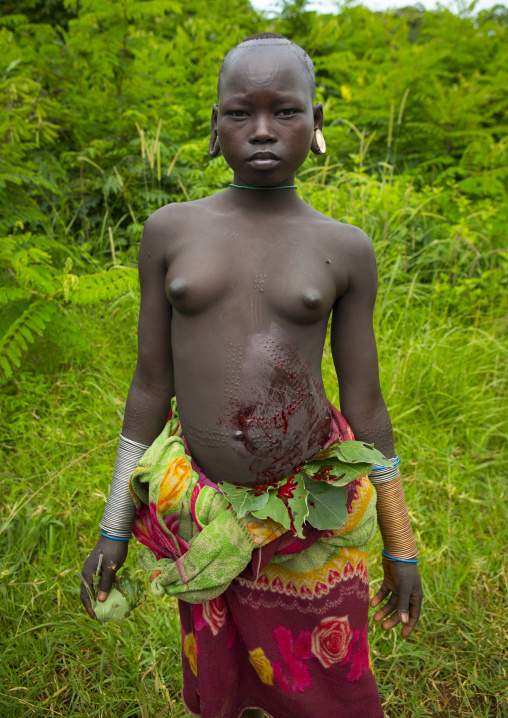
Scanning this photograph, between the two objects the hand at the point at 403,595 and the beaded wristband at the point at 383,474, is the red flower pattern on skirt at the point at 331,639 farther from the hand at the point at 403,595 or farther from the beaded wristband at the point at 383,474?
the beaded wristband at the point at 383,474

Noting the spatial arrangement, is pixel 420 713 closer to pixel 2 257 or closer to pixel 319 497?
pixel 319 497

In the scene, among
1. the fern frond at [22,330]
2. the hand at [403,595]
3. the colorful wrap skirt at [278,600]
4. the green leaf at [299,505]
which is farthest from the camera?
the fern frond at [22,330]

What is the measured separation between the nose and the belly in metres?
0.38

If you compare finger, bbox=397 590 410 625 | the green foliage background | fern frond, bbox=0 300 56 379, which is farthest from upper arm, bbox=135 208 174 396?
fern frond, bbox=0 300 56 379

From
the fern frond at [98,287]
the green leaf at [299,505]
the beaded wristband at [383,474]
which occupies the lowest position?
the fern frond at [98,287]

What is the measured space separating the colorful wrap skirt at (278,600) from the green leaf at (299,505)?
0.32ft

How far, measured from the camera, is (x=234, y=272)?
3.92ft

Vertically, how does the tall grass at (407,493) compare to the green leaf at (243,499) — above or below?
below

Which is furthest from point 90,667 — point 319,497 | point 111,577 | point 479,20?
point 479,20

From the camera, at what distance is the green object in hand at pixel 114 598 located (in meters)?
1.41

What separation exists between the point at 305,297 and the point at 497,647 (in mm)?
1714

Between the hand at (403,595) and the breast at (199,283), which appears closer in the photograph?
the breast at (199,283)

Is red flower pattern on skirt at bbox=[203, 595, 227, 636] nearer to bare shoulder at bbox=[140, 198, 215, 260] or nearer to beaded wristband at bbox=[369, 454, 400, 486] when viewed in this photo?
beaded wristband at bbox=[369, 454, 400, 486]

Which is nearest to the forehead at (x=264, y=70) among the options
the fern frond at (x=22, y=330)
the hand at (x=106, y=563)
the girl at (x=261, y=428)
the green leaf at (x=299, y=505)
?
the girl at (x=261, y=428)
